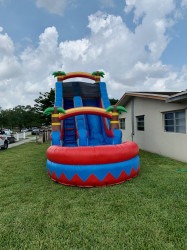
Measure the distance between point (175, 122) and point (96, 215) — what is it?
248 inches

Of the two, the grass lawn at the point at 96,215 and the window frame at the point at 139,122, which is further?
the window frame at the point at 139,122

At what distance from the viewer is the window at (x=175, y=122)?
761 centimetres

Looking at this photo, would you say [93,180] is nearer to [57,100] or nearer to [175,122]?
[175,122]

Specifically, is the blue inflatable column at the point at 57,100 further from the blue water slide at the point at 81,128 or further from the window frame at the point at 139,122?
the window frame at the point at 139,122

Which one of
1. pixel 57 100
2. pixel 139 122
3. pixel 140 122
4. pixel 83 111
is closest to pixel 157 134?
pixel 140 122

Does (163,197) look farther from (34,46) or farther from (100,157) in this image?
(34,46)

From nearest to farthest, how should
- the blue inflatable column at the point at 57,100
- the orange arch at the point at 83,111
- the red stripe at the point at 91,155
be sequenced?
the red stripe at the point at 91,155
the orange arch at the point at 83,111
the blue inflatable column at the point at 57,100

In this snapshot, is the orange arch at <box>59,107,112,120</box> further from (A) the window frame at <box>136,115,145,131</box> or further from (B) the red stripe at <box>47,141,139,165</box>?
(A) the window frame at <box>136,115,145,131</box>

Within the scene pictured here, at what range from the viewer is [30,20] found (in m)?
10.2

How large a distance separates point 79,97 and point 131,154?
17.8ft

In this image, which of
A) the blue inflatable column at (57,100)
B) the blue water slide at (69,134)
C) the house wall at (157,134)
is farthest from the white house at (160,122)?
the blue inflatable column at (57,100)

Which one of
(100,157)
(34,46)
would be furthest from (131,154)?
(34,46)

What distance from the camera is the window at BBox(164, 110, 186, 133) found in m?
7.61

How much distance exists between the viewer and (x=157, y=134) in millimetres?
9414
